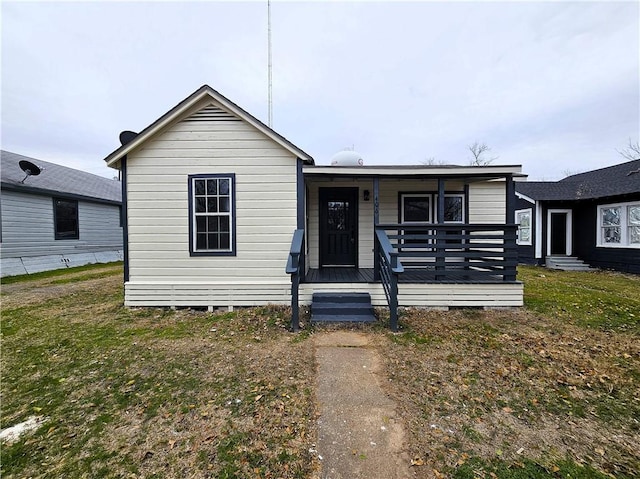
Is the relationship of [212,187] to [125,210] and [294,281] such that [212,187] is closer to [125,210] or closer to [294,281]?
[125,210]

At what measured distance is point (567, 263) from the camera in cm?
1195

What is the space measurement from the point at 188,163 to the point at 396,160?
39818mm

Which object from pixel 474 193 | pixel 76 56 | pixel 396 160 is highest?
pixel 396 160

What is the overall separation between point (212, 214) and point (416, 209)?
5271 mm

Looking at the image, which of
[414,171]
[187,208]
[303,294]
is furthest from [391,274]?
[187,208]

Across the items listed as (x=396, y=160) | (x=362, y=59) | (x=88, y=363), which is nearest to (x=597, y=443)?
(x=88, y=363)

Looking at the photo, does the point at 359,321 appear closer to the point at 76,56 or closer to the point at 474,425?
the point at 474,425

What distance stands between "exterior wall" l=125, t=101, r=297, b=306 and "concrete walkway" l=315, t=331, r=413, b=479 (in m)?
2.68

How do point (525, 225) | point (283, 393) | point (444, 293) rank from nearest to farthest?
point (283, 393)
point (444, 293)
point (525, 225)

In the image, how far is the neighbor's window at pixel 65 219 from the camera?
12.1 m

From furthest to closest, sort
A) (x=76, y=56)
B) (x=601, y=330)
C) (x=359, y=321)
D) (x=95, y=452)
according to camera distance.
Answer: (x=76, y=56), (x=359, y=321), (x=601, y=330), (x=95, y=452)

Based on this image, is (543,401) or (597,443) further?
(543,401)

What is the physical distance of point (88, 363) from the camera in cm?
374

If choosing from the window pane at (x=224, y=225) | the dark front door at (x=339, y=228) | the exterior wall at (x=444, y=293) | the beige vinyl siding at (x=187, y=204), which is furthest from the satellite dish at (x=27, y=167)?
the exterior wall at (x=444, y=293)
